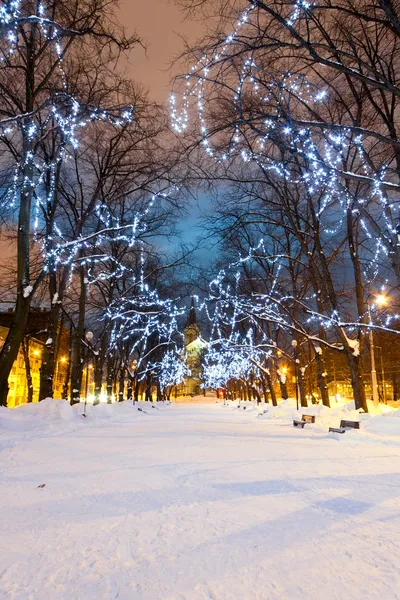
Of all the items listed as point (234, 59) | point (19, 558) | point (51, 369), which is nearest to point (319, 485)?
point (19, 558)

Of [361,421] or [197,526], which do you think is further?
[361,421]

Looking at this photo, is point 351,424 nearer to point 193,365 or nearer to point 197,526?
point 197,526

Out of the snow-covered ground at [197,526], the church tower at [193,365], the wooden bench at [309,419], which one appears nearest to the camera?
the snow-covered ground at [197,526]

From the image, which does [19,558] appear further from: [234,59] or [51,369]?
[51,369]

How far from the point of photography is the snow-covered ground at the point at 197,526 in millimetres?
2578

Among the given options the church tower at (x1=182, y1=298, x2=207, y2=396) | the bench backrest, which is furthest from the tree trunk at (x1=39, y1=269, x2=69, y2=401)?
the church tower at (x1=182, y1=298, x2=207, y2=396)

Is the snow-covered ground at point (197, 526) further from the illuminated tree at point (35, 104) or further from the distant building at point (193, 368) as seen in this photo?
the distant building at point (193, 368)

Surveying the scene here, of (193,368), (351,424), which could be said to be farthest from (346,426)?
(193,368)

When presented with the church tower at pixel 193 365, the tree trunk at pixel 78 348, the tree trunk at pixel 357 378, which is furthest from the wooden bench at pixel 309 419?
the church tower at pixel 193 365

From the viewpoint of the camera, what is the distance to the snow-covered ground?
2578 mm

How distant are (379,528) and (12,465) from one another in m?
5.71

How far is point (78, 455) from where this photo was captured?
786cm

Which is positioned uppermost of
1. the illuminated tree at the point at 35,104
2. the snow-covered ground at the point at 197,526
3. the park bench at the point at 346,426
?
the illuminated tree at the point at 35,104

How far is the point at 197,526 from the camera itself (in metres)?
3.66
